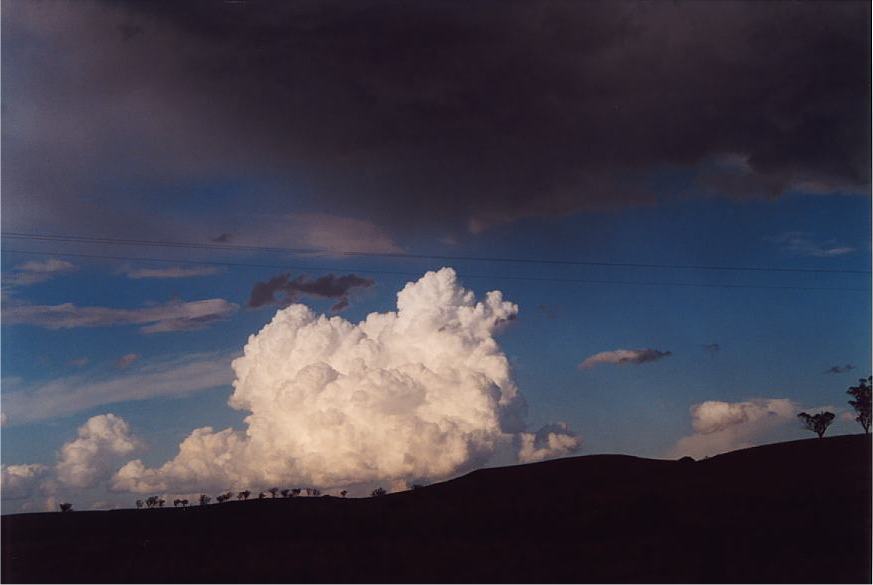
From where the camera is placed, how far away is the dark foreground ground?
49531 mm

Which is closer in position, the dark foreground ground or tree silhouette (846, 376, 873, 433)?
the dark foreground ground

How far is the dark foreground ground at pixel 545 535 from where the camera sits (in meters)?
49.5

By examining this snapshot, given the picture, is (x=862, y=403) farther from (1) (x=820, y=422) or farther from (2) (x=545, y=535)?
(2) (x=545, y=535)

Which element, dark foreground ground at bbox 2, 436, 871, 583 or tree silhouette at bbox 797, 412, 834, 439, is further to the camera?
tree silhouette at bbox 797, 412, 834, 439

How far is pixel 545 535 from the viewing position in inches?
2445

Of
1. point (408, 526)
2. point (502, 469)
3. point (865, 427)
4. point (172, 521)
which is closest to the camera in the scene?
point (408, 526)

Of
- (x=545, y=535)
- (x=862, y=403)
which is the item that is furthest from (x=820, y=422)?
(x=545, y=535)

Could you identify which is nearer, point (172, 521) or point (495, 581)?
point (495, 581)

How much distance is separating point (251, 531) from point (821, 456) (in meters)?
63.7

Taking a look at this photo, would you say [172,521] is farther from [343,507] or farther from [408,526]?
[408,526]

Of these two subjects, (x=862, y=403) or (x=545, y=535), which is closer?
(x=545, y=535)

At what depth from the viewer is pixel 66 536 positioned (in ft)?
281

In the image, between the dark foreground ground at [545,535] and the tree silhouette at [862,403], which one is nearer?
the dark foreground ground at [545,535]

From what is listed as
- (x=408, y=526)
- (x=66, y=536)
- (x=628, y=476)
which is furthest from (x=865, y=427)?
(x=66, y=536)
